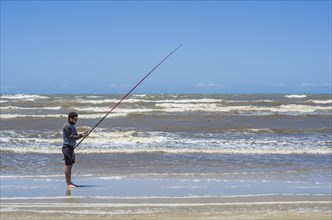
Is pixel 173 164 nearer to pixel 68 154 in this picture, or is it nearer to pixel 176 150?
pixel 176 150

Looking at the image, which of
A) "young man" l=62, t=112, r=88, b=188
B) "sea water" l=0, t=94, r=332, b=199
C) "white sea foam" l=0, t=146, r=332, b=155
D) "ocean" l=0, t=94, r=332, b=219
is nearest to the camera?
"ocean" l=0, t=94, r=332, b=219

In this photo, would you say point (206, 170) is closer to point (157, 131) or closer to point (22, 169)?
point (22, 169)

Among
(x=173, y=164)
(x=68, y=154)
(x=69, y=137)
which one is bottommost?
(x=173, y=164)

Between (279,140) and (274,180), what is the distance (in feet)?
26.0

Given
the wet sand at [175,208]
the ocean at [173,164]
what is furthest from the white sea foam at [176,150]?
the wet sand at [175,208]

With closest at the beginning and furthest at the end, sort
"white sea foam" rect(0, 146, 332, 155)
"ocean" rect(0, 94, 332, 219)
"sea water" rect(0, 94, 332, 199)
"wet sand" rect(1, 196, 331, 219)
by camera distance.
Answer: "wet sand" rect(1, 196, 331, 219) → "ocean" rect(0, 94, 332, 219) → "sea water" rect(0, 94, 332, 199) → "white sea foam" rect(0, 146, 332, 155)

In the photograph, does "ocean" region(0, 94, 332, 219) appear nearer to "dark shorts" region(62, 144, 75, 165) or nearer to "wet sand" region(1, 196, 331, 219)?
"wet sand" region(1, 196, 331, 219)

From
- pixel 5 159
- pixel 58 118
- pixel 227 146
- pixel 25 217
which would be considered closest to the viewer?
pixel 25 217

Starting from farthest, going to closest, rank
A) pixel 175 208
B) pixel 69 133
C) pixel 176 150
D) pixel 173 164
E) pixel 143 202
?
pixel 176 150
pixel 173 164
pixel 69 133
pixel 143 202
pixel 175 208

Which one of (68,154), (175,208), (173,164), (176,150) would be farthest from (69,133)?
(176,150)

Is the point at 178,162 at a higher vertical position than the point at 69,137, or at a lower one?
lower

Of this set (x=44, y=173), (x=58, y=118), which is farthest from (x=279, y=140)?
(x=58, y=118)

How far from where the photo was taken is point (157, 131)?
20000mm

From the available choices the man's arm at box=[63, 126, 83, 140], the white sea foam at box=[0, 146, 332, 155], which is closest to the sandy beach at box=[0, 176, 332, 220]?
the man's arm at box=[63, 126, 83, 140]
